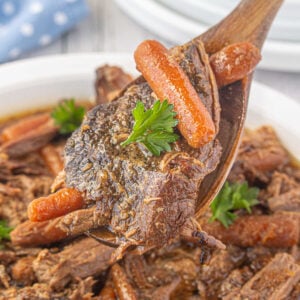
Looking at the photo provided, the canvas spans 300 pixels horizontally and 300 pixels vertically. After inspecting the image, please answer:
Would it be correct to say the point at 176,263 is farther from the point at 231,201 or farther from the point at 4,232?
the point at 4,232

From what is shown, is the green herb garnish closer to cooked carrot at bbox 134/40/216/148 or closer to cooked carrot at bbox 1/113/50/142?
cooked carrot at bbox 1/113/50/142

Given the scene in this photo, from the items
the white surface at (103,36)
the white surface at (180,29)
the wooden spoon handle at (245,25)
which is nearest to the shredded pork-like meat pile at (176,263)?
the wooden spoon handle at (245,25)

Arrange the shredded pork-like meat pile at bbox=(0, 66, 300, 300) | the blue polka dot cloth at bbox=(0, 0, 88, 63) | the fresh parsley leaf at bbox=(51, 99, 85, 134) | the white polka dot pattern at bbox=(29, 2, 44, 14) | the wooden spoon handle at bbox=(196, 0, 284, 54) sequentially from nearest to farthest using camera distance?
the shredded pork-like meat pile at bbox=(0, 66, 300, 300) → the wooden spoon handle at bbox=(196, 0, 284, 54) → the fresh parsley leaf at bbox=(51, 99, 85, 134) → the blue polka dot cloth at bbox=(0, 0, 88, 63) → the white polka dot pattern at bbox=(29, 2, 44, 14)

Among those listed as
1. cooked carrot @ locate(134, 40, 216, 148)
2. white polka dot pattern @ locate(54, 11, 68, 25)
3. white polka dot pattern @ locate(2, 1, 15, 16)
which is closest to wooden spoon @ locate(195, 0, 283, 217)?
cooked carrot @ locate(134, 40, 216, 148)

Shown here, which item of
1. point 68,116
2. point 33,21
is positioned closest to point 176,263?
point 68,116

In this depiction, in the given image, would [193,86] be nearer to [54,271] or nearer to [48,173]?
[54,271]

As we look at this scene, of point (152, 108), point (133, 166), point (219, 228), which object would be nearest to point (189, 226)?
point (133, 166)
